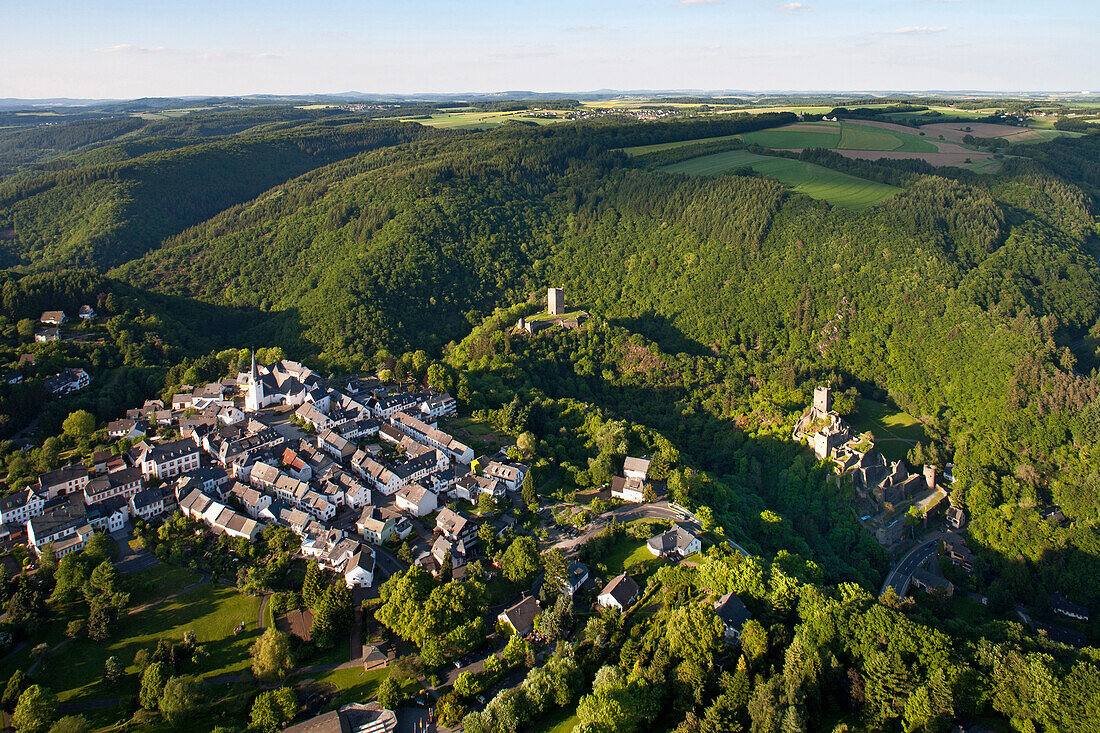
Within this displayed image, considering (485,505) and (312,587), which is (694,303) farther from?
(312,587)

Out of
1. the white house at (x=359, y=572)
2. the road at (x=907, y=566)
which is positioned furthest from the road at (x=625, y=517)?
the road at (x=907, y=566)

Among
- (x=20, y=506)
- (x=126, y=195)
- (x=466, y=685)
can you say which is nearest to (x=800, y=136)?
(x=126, y=195)

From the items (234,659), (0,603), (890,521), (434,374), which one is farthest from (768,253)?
(0,603)

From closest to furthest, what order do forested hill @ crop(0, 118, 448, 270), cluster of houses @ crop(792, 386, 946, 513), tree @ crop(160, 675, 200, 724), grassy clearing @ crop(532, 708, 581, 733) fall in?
grassy clearing @ crop(532, 708, 581, 733) → tree @ crop(160, 675, 200, 724) → cluster of houses @ crop(792, 386, 946, 513) → forested hill @ crop(0, 118, 448, 270)

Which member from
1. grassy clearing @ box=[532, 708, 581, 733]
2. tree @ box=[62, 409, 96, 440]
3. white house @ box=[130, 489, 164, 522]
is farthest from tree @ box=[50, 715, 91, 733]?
tree @ box=[62, 409, 96, 440]

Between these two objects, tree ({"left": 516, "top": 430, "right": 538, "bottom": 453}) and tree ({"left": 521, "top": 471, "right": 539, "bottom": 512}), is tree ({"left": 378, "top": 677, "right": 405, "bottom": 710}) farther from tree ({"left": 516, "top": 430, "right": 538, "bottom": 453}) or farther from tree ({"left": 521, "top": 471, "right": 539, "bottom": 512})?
tree ({"left": 516, "top": 430, "right": 538, "bottom": 453})

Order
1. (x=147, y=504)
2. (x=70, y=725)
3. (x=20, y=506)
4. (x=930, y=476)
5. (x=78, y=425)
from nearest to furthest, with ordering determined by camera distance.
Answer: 1. (x=70, y=725)
2. (x=20, y=506)
3. (x=147, y=504)
4. (x=78, y=425)
5. (x=930, y=476)
